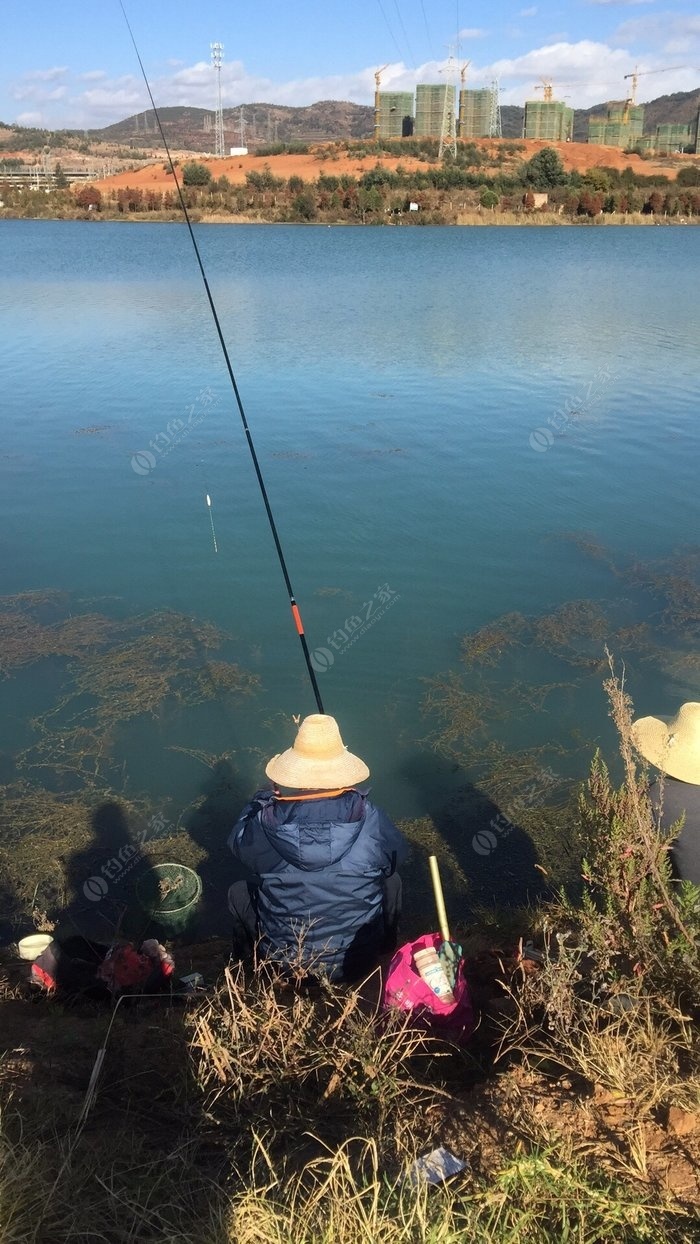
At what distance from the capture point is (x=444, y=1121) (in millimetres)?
2443

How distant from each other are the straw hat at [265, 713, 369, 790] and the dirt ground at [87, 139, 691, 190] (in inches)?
2550

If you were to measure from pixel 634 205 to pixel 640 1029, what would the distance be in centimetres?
5873

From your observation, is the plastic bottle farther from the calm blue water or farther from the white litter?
the calm blue water

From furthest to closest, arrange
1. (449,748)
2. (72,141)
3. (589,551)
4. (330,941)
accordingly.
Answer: (72,141)
(589,551)
(449,748)
(330,941)

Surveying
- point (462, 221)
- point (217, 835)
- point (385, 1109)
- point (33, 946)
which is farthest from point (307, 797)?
point (462, 221)

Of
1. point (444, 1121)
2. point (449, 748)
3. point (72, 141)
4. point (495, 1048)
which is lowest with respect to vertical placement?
point (449, 748)

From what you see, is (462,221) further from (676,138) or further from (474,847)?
(676,138)

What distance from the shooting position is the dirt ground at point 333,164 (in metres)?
64.4

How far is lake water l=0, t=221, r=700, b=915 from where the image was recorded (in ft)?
20.3

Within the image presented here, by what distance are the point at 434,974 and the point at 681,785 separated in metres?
1.24

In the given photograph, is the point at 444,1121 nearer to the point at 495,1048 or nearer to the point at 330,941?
the point at 495,1048

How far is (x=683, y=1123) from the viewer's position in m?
2.31

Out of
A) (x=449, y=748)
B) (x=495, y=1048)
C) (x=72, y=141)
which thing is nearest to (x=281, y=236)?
(x=449, y=748)

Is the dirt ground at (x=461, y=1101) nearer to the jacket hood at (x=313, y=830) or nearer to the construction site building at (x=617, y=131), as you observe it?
the jacket hood at (x=313, y=830)
